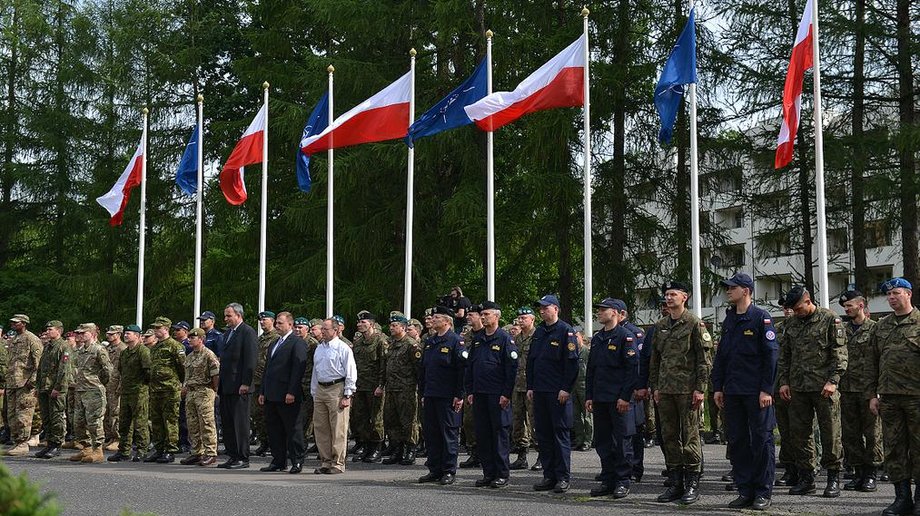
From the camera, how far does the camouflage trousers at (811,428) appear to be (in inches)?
452

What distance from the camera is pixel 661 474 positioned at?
1388cm

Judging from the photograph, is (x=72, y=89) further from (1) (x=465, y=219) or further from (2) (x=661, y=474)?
(2) (x=661, y=474)

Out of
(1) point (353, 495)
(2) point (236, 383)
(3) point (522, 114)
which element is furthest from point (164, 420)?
(3) point (522, 114)

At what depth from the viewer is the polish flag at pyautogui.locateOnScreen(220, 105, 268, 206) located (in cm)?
2269

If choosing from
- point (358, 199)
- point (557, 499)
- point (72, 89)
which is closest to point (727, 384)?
point (557, 499)

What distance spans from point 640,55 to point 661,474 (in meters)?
15.1

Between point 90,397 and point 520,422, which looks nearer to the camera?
point 520,422

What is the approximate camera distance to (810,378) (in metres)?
11.5

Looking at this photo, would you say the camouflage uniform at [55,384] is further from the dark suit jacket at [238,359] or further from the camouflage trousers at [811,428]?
the camouflage trousers at [811,428]

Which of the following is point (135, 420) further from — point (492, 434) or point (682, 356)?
point (682, 356)

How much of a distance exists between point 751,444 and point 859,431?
2300 mm

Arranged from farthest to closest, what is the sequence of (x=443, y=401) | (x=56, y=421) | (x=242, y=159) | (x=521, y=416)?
(x=242, y=159) < (x=56, y=421) < (x=521, y=416) < (x=443, y=401)

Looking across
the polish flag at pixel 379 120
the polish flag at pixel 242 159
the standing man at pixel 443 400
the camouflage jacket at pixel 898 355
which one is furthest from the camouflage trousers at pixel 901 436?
the polish flag at pixel 242 159

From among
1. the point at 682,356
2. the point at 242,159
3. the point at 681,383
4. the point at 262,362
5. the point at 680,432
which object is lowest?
the point at 680,432
